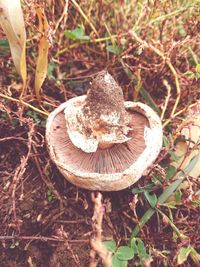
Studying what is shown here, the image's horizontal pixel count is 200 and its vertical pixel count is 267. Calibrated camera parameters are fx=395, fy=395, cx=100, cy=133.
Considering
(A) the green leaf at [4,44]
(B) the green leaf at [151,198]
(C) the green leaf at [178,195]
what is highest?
(A) the green leaf at [4,44]

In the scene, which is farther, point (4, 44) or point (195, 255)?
point (4, 44)

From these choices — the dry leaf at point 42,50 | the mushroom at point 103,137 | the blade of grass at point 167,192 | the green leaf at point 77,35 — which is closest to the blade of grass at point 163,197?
the blade of grass at point 167,192

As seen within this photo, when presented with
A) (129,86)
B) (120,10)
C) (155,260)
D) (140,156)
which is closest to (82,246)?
(155,260)

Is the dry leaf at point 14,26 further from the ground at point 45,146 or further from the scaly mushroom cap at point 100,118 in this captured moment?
the scaly mushroom cap at point 100,118

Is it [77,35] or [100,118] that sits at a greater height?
[77,35]

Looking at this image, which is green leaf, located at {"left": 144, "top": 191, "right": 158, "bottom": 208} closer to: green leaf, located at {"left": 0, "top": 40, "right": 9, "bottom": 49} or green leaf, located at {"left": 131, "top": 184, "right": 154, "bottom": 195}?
green leaf, located at {"left": 131, "top": 184, "right": 154, "bottom": 195}

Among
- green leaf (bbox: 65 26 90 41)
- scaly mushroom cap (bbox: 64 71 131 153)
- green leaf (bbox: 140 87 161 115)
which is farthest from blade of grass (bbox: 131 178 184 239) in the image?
green leaf (bbox: 65 26 90 41)

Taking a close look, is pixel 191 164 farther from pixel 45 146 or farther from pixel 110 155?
pixel 45 146

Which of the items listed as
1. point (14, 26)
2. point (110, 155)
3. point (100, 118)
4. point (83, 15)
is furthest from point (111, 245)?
point (83, 15)
